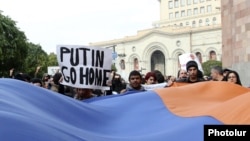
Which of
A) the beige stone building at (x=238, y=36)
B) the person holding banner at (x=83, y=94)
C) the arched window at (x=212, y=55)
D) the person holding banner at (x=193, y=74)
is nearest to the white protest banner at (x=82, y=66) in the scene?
the person holding banner at (x=83, y=94)

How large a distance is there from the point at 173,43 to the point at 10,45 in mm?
55320

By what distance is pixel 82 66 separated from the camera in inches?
241

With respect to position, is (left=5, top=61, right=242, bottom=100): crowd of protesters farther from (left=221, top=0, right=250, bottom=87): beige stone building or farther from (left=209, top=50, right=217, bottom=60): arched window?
(left=209, top=50, right=217, bottom=60): arched window

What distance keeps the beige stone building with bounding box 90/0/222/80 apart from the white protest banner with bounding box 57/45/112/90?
3237 inches

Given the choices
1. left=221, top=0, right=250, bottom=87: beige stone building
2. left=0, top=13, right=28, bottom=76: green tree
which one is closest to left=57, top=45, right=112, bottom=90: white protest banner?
left=221, top=0, right=250, bottom=87: beige stone building

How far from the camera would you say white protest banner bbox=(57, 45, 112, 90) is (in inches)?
237

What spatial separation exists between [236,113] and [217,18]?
103m

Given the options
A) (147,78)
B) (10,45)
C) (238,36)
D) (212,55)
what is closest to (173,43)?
(212,55)

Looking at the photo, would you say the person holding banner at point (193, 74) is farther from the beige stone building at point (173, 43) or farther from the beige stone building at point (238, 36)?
the beige stone building at point (173, 43)

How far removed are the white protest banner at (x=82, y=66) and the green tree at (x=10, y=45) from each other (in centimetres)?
3507

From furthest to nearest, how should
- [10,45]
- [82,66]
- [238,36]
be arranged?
[10,45] < [238,36] < [82,66]

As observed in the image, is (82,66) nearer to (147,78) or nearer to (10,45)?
(147,78)

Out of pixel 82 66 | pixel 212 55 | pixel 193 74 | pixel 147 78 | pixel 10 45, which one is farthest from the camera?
pixel 212 55

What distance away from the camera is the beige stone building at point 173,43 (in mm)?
91312
